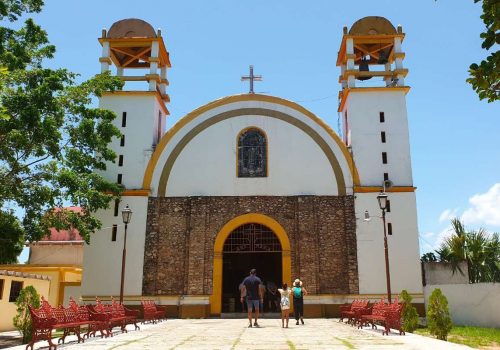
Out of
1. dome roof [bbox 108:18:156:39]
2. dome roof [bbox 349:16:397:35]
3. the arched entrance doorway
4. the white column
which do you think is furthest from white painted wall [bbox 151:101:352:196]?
dome roof [bbox 108:18:156:39]

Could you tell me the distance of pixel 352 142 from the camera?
73.9 feet

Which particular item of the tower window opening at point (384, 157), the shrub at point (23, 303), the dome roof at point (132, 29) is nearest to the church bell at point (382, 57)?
the tower window opening at point (384, 157)

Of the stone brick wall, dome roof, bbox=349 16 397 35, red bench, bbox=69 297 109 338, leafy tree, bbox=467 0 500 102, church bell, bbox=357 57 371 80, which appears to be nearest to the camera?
leafy tree, bbox=467 0 500 102

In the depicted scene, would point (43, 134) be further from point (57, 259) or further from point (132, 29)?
point (57, 259)

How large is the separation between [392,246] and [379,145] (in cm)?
453

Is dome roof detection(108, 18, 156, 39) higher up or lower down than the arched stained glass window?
higher up

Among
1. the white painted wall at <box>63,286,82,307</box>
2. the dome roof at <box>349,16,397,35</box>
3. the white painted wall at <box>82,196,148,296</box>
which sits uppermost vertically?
the dome roof at <box>349,16,397,35</box>

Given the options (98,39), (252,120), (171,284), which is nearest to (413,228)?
(252,120)

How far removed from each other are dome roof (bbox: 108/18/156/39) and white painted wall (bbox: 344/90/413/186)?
399 inches

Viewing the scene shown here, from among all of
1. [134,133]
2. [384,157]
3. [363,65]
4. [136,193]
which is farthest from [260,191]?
[363,65]

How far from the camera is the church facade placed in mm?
20812

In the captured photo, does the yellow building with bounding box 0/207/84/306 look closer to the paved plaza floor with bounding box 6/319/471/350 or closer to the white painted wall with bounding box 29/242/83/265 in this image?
the white painted wall with bounding box 29/242/83/265

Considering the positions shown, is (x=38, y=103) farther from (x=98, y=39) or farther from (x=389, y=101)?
(x=389, y=101)

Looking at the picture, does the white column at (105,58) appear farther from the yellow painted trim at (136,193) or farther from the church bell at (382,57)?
the church bell at (382,57)
